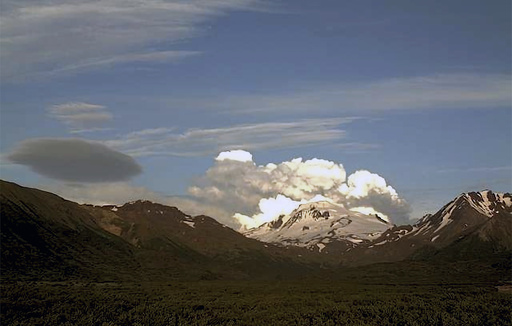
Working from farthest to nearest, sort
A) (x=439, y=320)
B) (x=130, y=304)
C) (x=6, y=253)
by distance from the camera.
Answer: (x=6, y=253) < (x=130, y=304) < (x=439, y=320)

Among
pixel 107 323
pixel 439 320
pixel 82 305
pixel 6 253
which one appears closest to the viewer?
pixel 107 323

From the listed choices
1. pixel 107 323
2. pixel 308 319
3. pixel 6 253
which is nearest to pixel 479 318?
pixel 308 319

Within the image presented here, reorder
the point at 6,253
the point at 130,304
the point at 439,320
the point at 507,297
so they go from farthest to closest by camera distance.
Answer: the point at 6,253, the point at 507,297, the point at 130,304, the point at 439,320

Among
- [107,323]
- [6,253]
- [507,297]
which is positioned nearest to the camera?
[107,323]

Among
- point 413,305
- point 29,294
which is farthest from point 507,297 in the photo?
point 29,294

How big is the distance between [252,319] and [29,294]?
129ft

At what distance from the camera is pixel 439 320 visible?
226 feet

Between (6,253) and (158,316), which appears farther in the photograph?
(6,253)

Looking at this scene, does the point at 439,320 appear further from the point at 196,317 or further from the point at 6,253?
the point at 6,253

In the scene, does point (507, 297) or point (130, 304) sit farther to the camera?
point (507, 297)

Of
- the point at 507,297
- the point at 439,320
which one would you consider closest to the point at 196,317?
the point at 439,320

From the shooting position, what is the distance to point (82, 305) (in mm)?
80688

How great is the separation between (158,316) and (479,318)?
38.4 meters

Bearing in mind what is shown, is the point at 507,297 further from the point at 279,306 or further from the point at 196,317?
the point at 196,317
